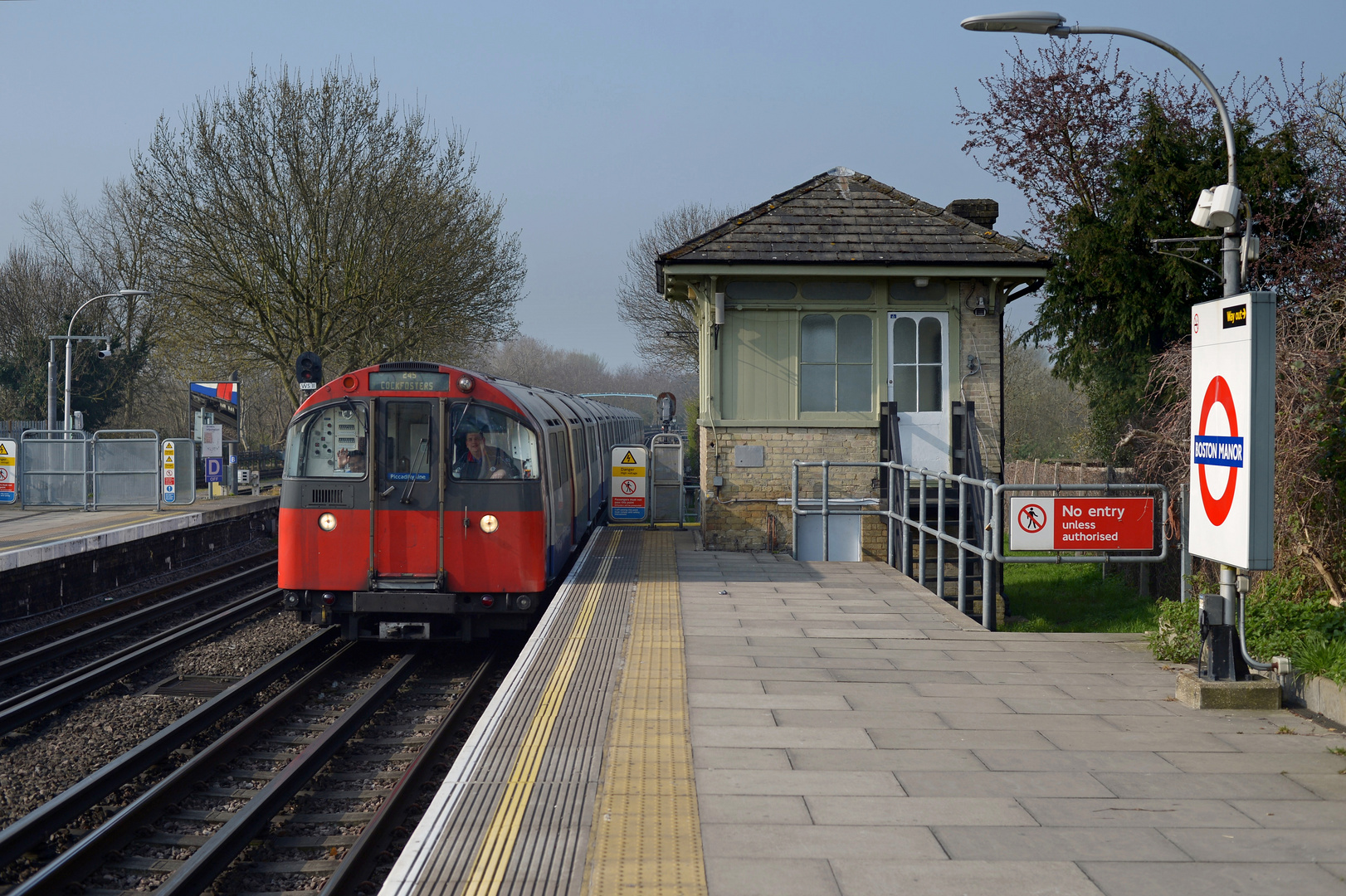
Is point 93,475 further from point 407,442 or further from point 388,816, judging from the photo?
point 388,816

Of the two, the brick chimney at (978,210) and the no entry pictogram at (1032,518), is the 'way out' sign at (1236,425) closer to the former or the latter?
the no entry pictogram at (1032,518)

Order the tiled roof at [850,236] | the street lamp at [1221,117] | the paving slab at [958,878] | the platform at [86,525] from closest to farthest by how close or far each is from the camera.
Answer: the paving slab at [958,878]
the street lamp at [1221,117]
the tiled roof at [850,236]
the platform at [86,525]

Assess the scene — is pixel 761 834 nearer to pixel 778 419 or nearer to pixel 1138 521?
pixel 1138 521

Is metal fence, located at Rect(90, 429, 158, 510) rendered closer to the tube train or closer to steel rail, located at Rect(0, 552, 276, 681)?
steel rail, located at Rect(0, 552, 276, 681)

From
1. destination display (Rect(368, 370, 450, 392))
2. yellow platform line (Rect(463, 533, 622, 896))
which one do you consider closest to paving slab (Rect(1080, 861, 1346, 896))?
yellow platform line (Rect(463, 533, 622, 896))

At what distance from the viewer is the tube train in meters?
9.57

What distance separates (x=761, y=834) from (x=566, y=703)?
2.17 metres

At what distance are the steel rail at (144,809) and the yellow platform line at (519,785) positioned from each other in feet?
7.29

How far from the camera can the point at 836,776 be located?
5102 mm

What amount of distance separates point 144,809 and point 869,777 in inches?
157

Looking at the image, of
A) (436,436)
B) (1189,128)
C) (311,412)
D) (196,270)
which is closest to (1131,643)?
(436,436)

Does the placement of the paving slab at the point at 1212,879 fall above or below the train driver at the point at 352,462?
below

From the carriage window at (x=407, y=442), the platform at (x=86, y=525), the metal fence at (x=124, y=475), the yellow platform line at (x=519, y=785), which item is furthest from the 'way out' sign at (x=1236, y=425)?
the metal fence at (x=124, y=475)

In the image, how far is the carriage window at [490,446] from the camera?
9.72 metres
